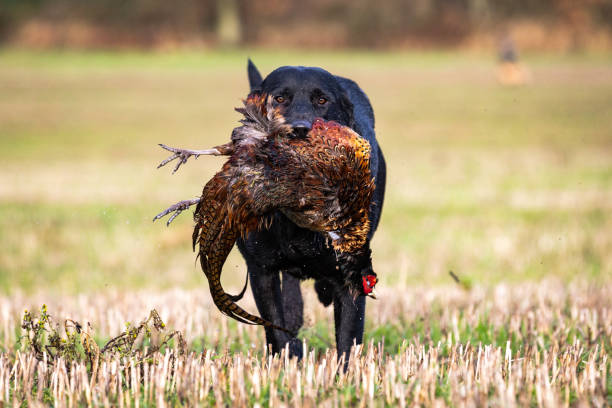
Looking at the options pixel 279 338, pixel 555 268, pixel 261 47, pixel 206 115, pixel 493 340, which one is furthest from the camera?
pixel 261 47

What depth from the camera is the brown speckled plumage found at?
11.4ft

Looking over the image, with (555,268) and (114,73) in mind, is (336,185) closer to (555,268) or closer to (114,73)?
(555,268)

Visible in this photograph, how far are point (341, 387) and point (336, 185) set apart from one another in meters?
0.88

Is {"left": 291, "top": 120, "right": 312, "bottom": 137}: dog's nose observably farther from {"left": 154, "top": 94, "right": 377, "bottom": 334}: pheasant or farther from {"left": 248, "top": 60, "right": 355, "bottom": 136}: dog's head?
{"left": 248, "top": 60, "right": 355, "bottom": 136}: dog's head

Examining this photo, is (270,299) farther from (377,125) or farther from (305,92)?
(377,125)

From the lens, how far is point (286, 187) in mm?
3467

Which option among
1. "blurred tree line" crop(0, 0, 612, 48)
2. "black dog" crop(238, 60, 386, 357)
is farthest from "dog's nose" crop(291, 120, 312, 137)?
"blurred tree line" crop(0, 0, 612, 48)

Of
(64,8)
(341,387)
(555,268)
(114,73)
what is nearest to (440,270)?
(555,268)

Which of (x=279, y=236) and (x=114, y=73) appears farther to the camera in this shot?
(x=114, y=73)

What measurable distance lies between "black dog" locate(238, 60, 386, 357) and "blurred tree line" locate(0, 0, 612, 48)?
1396 inches

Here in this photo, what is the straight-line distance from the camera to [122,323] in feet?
17.5

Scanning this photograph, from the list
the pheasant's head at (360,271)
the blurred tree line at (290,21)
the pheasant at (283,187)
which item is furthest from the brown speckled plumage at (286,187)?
the blurred tree line at (290,21)

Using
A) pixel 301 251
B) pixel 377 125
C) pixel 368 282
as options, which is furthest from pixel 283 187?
pixel 377 125

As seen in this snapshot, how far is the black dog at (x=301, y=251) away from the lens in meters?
3.96
